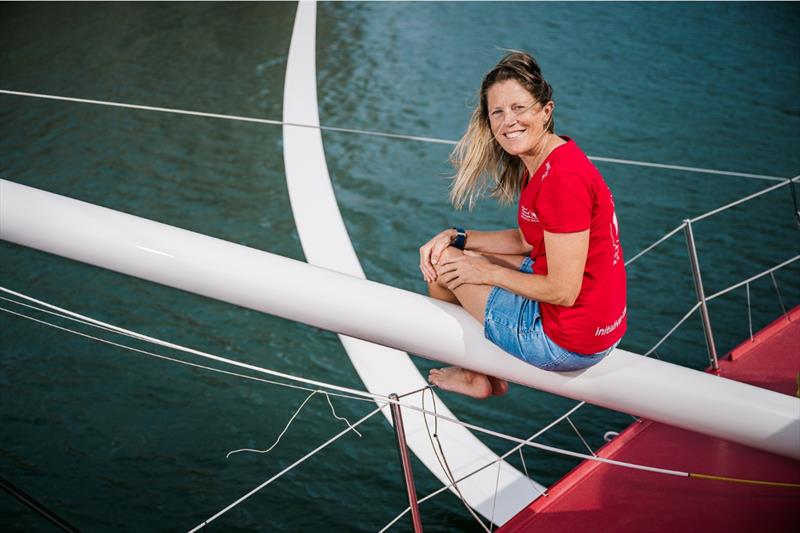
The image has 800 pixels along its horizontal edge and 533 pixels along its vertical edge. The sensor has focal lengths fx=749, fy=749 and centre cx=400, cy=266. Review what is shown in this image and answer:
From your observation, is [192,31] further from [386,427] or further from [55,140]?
[386,427]

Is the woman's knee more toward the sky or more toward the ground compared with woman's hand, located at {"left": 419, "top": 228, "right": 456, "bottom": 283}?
more toward the ground

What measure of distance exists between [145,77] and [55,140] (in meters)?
1.13

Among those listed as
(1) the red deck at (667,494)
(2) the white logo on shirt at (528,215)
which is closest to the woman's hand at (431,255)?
(2) the white logo on shirt at (528,215)

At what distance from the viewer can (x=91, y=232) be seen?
3.24ft

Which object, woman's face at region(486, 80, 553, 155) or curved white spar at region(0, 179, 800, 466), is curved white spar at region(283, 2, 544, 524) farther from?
woman's face at region(486, 80, 553, 155)

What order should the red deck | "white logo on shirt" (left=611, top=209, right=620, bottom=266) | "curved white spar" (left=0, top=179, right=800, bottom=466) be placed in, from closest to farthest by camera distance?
"curved white spar" (left=0, top=179, right=800, bottom=466), "white logo on shirt" (left=611, top=209, right=620, bottom=266), the red deck

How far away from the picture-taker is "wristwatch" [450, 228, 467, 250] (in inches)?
54.9

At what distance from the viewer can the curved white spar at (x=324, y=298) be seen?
0.98 metres

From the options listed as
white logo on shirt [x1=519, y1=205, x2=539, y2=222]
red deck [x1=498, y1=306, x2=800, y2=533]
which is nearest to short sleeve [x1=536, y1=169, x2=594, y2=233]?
white logo on shirt [x1=519, y1=205, x2=539, y2=222]

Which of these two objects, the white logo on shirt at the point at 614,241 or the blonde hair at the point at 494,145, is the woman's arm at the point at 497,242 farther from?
the white logo on shirt at the point at 614,241

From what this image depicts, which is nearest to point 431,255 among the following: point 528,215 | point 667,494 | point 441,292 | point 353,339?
point 441,292

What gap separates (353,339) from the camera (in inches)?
139

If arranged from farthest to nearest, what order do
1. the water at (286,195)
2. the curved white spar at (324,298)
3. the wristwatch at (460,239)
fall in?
the water at (286,195) → the wristwatch at (460,239) → the curved white spar at (324,298)

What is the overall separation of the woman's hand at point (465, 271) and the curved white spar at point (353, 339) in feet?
2.56
